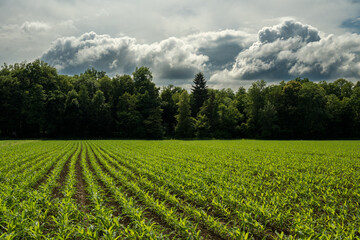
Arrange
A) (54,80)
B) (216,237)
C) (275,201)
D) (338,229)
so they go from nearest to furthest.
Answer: (338,229), (216,237), (275,201), (54,80)

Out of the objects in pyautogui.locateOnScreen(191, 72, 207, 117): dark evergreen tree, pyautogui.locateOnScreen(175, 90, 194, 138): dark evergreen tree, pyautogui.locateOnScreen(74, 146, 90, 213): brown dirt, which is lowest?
pyautogui.locateOnScreen(74, 146, 90, 213): brown dirt

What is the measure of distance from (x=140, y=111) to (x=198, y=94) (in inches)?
874

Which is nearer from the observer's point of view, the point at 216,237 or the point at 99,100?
the point at 216,237

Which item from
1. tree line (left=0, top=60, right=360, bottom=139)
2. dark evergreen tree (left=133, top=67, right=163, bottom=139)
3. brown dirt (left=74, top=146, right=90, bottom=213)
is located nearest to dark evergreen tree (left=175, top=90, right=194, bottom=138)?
tree line (left=0, top=60, right=360, bottom=139)

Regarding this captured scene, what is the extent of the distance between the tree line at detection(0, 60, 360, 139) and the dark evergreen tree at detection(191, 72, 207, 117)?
3908mm

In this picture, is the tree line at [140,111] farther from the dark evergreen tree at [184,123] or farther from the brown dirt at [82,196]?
the brown dirt at [82,196]

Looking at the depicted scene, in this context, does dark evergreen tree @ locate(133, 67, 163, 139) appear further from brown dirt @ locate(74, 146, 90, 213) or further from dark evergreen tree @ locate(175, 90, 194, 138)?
brown dirt @ locate(74, 146, 90, 213)

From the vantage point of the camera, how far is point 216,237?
5699 millimetres

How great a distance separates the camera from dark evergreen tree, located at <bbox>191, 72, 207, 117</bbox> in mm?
73500

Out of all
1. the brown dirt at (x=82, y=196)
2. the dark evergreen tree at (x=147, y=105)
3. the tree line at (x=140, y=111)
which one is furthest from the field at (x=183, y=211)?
the tree line at (x=140, y=111)

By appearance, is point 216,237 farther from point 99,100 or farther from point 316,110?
point 316,110

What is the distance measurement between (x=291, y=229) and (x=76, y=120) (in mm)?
61030

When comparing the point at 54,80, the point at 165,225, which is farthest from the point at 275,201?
the point at 54,80

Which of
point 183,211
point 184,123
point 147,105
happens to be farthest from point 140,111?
point 183,211
